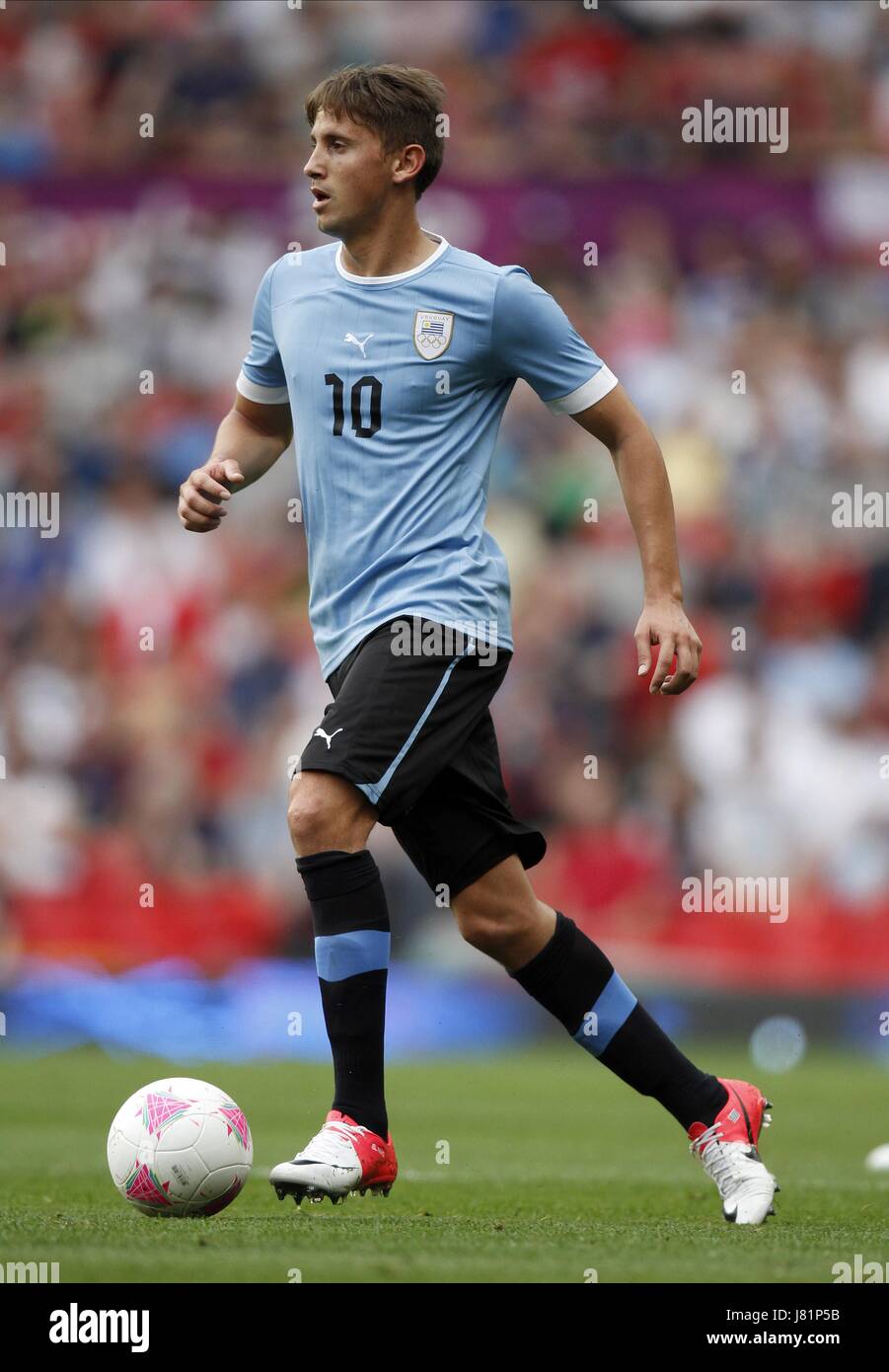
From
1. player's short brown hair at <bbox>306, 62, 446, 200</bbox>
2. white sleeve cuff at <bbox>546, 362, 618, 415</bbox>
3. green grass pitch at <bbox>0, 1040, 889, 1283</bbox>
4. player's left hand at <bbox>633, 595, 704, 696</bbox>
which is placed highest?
player's short brown hair at <bbox>306, 62, 446, 200</bbox>

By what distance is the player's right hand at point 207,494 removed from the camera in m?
4.78

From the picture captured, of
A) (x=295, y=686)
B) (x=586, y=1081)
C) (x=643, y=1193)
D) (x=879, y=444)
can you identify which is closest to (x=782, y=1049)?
(x=586, y=1081)

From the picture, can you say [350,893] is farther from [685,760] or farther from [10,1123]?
[685,760]

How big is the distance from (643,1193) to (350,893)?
Result: 1498mm

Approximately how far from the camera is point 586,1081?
9891 mm

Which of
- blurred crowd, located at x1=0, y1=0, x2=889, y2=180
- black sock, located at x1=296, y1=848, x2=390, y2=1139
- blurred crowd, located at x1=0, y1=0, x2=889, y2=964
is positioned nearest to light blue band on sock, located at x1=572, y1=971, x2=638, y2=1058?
black sock, located at x1=296, y1=848, x2=390, y2=1139

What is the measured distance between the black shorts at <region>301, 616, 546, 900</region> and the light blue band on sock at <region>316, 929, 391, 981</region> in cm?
26

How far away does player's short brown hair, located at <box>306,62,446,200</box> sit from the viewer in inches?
190

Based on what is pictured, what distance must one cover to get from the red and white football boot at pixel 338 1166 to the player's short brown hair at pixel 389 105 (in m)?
2.19

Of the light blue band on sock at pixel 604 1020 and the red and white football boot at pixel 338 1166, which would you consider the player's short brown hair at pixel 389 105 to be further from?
the red and white football boot at pixel 338 1166

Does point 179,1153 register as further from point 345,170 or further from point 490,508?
point 490,508

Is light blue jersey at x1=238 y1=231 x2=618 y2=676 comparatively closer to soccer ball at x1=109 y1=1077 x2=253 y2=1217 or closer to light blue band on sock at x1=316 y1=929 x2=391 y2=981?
light blue band on sock at x1=316 y1=929 x2=391 y2=981

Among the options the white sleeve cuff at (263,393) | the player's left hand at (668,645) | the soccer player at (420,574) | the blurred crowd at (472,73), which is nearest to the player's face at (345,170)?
the soccer player at (420,574)

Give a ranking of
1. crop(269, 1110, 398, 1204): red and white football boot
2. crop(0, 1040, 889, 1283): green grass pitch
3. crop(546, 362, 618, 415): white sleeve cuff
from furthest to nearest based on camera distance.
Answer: crop(546, 362, 618, 415): white sleeve cuff, crop(269, 1110, 398, 1204): red and white football boot, crop(0, 1040, 889, 1283): green grass pitch
